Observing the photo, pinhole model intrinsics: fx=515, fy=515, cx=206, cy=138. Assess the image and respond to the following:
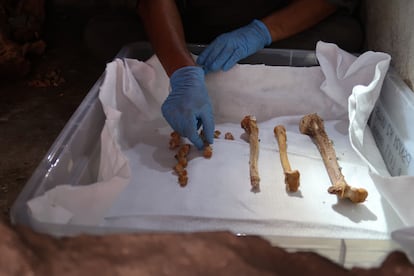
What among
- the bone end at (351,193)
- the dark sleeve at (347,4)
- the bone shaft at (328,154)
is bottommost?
the bone shaft at (328,154)

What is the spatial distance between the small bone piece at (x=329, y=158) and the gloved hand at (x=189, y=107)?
237 millimetres

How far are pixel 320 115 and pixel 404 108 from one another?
0.77ft

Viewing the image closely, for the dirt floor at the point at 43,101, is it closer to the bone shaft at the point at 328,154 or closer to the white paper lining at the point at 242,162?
the white paper lining at the point at 242,162

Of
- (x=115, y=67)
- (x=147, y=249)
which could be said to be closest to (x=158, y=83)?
(x=115, y=67)

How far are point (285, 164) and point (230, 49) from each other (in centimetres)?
39

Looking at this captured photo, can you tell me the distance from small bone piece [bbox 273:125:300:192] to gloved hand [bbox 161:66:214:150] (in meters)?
0.16

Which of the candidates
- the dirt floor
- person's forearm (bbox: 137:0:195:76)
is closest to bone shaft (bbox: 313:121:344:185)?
person's forearm (bbox: 137:0:195:76)

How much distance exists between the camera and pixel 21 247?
46 cm

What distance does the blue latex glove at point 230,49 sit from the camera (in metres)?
1.34

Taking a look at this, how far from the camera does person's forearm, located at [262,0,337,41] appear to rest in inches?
57.2

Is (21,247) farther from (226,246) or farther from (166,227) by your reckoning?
(166,227)

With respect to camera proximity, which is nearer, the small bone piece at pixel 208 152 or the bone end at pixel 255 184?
the bone end at pixel 255 184

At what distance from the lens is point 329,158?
44.2 inches

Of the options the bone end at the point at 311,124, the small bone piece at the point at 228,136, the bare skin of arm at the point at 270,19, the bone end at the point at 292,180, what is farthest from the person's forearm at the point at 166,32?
the bone end at the point at 292,180
